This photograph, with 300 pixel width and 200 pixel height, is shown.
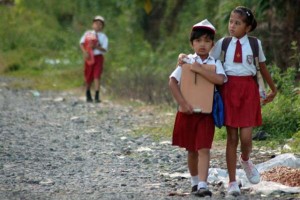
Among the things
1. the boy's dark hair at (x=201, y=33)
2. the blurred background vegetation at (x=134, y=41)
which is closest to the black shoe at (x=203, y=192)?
the boy's dark hair at (x=201, y=33)

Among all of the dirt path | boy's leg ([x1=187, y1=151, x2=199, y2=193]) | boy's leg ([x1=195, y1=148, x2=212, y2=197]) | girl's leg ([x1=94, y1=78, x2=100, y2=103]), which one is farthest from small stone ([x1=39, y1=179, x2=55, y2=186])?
girl's leg ([x1=94, y1=78, x2=100, y2=103])

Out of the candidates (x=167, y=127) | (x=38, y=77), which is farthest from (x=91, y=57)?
(x=38, y=77)

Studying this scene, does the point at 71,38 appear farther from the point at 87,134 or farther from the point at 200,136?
the point at 200,136

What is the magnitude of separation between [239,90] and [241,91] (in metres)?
0.02

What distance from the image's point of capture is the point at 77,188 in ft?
27.9

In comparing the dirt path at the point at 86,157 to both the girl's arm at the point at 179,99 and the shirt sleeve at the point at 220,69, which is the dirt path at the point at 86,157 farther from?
the shirt sleeve at the point at 220,69

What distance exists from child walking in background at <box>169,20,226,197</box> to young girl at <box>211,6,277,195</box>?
0.12 metres

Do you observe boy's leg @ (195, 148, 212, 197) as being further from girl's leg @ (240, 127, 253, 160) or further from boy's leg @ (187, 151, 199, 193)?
girl's leg @ (240, 127, 253, 160)

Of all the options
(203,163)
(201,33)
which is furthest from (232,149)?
(201,33)

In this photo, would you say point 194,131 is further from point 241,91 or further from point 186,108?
point 241,91

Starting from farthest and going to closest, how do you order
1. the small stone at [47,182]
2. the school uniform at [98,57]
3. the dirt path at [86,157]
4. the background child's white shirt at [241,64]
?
the school uniform at [98,57]
the small stone at [47,182]
the dirt path at [86,157]
the background child's white shirt at [241,64]

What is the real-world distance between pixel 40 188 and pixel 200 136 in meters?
1.63

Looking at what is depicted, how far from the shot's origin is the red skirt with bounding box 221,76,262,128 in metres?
7.90

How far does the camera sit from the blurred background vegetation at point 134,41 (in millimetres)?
14570
